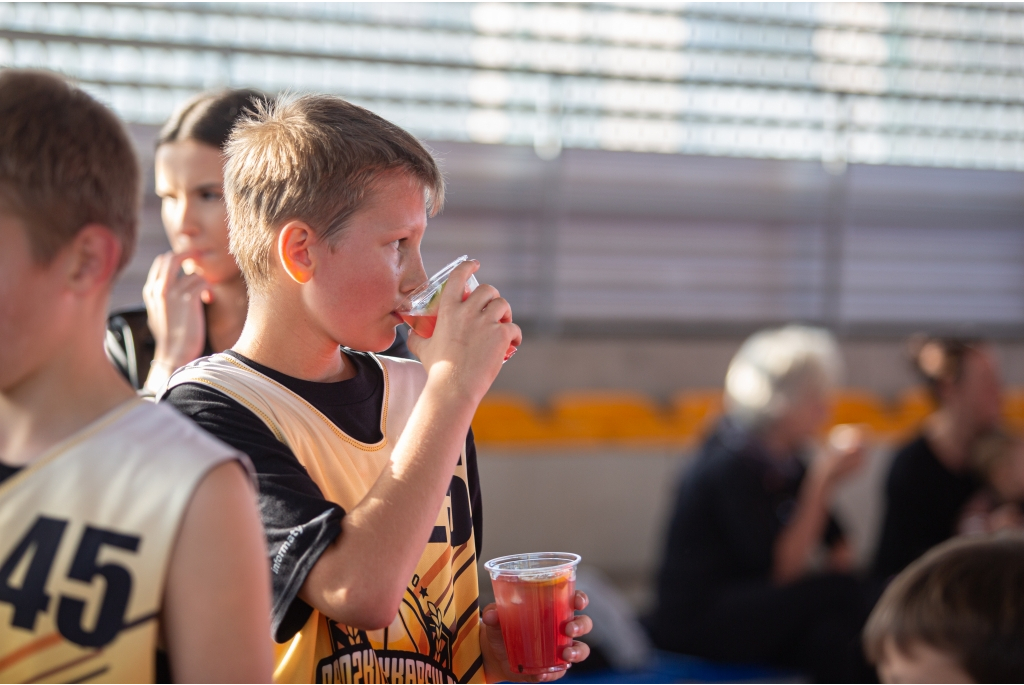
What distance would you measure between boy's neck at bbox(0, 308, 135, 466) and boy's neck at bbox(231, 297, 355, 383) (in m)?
0.33

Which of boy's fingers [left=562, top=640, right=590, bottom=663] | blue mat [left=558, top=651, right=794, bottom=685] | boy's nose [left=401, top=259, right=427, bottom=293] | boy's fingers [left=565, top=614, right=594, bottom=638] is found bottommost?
blue mat [left=558, top=651, right=794, bottom=685]

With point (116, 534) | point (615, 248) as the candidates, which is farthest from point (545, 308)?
point (116, 534)

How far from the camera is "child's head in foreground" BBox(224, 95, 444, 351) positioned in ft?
3.84

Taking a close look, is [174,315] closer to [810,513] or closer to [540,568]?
[540,568]

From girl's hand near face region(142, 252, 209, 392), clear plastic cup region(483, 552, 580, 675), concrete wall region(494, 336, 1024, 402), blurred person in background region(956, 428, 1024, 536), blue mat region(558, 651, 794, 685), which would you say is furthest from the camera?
concrete wall region(494, 336, 1024, 402)

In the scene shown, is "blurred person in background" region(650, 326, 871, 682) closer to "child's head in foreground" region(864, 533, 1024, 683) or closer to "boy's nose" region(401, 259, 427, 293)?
"child's head in foreground" region(864, 533, 1024, 683)

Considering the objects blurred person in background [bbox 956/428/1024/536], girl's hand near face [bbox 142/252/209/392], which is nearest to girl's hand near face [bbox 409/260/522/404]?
girl's hand near face [bbox 142/252/209/392]

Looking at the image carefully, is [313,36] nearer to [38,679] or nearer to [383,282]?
[383,282]

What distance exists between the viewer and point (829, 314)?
278 inches

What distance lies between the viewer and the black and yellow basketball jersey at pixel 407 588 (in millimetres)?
1134

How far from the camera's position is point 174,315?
165 centimetres

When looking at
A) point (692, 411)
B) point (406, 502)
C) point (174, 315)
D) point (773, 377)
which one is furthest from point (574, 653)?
point (692, 411)

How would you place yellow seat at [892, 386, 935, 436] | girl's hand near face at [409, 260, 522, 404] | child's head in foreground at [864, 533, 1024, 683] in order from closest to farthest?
girl's hand near face at [409, 260, 522, 404]
child's head in foreground at [864, 533, 1024, 683]
yellow seat at [892, 386, 935, 436]

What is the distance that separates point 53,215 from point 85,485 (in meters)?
0.24
